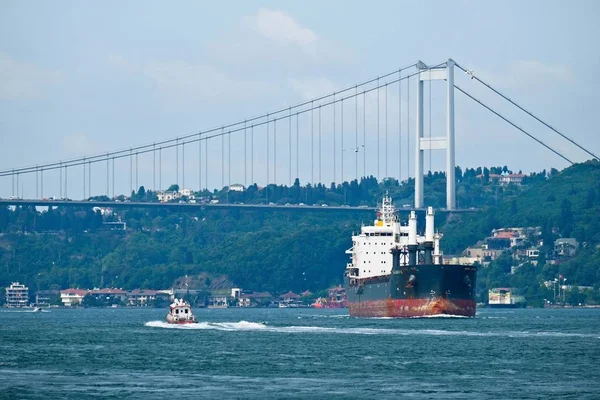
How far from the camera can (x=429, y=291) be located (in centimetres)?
10300

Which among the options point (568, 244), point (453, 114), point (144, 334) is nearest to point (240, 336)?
point (144, 334)

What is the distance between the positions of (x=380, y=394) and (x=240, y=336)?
1275 inches

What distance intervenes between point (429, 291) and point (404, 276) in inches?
68.6

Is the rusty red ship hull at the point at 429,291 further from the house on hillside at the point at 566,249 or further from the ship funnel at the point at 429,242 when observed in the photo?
the house on hillside at the point at 566,249

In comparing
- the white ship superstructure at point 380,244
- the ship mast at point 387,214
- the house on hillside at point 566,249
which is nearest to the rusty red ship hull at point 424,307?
the white ship superstructure at point 380,244

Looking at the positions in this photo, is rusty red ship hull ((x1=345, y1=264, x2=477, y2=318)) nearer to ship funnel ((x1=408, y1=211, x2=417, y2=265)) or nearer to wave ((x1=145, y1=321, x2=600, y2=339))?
ship funnel ((x1=408, y1=211, x2=417, y2=265))

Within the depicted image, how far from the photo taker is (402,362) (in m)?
63.6

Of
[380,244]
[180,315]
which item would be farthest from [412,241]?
[180,315]

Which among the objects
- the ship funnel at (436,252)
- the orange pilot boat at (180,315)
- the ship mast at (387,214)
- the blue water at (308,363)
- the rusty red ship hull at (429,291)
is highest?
the ship mast at (387,214)

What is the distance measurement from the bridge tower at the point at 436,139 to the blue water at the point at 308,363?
2754 inches

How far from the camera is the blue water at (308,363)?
5325cm

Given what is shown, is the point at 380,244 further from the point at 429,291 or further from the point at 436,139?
the point at 436,139

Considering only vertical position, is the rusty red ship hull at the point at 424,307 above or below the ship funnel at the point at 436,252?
below

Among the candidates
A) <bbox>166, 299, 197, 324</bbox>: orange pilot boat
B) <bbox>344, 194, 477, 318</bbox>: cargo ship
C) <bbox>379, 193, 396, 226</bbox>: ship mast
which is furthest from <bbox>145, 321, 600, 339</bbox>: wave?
<bbox>379, 193, 396, 226</bbox>: ship mast
